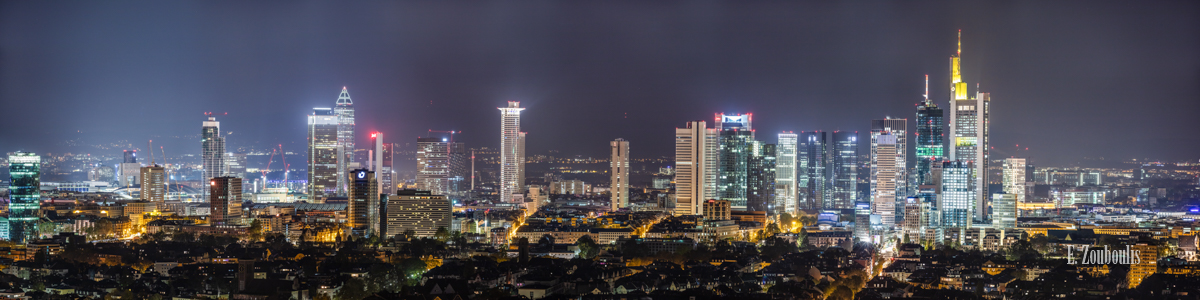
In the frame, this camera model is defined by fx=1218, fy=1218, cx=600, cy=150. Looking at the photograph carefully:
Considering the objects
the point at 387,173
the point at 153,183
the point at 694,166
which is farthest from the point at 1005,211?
the point at 153,183

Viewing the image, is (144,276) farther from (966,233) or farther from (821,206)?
(821,206)

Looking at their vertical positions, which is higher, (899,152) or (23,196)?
(899,152)

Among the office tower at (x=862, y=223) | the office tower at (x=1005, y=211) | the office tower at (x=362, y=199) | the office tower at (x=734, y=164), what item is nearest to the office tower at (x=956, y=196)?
the office tower at (x=1005, y=211)

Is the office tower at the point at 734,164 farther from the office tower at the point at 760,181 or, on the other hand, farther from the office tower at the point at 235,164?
the office tower at the point at 235,164

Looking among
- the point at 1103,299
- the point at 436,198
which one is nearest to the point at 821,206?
the point at 436,198

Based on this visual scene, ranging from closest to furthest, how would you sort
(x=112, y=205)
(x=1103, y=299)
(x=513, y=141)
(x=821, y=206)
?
(x=1103, y=299) → (x=112, y=205) → (x=821, y=206) → (x=513, y=141)

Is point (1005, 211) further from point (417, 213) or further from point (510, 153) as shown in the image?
point (510, 153)
